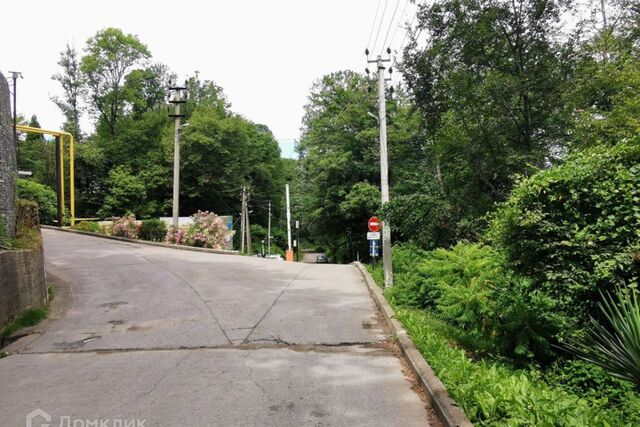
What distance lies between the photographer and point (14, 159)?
408 inches

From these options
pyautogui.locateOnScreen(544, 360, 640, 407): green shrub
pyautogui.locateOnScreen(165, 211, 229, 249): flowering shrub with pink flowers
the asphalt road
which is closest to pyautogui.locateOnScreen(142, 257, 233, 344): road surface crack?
the asphalt road

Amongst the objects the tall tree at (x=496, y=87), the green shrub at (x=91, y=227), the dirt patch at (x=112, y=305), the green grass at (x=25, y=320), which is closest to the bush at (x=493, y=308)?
the tall tree at (x=496, y=87)

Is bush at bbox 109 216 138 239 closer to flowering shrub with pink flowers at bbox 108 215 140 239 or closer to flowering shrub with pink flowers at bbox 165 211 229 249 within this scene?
flowering shrub with pink flowers at bbox 108 215 140 239

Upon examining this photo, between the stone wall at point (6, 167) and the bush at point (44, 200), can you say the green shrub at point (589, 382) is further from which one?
the bush at point (44, 200)

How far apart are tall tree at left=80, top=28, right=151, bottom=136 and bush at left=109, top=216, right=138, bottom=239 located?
86.3 ft

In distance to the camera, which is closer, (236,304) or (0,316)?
(0,316)

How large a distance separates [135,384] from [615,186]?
6312mm

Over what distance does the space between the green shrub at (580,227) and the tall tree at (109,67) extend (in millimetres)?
49529

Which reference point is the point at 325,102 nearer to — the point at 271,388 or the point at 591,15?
the point at 591,15

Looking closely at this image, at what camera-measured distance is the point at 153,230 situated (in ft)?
81.0

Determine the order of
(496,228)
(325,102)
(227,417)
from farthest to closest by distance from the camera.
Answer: (325,102) < (496,228) < (227,417)

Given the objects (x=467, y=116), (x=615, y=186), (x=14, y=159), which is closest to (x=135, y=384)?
(x=615, y=186)

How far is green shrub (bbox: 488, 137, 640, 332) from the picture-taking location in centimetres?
538

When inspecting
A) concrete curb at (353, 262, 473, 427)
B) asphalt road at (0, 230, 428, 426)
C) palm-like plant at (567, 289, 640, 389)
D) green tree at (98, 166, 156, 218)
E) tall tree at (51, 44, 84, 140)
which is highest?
tall tree at (51, 44, 84, 140)
